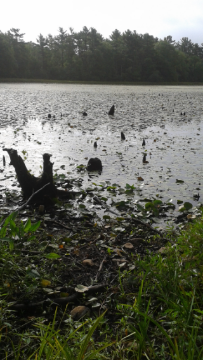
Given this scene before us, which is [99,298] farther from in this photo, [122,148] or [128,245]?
[122,148]

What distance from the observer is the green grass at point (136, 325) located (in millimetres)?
1700

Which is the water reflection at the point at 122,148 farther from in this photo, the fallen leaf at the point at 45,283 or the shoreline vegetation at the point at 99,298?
the fallen leaf at the point at 45,283

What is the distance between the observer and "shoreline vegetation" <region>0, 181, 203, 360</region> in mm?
1811

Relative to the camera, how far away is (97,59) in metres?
75.1

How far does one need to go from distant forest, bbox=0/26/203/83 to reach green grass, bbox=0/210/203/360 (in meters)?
69.8

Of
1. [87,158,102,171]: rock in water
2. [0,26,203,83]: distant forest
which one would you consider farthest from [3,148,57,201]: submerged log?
[0,26,203,83]: distant forest

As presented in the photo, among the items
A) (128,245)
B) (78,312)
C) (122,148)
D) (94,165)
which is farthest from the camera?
(122,148)

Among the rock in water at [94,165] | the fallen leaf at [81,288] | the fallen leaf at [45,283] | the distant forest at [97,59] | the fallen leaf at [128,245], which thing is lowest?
the fallen leaf at [128,245]

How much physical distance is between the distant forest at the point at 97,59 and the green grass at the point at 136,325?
6985 cm

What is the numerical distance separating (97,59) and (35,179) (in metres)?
76.9

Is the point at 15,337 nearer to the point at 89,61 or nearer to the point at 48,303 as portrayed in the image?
the point at 48,303

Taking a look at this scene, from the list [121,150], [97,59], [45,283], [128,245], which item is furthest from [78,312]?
[97,59]

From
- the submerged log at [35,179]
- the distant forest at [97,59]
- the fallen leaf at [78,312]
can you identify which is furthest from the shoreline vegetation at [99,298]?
the distant forest at [97,59]

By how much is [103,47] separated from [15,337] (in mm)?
83900
